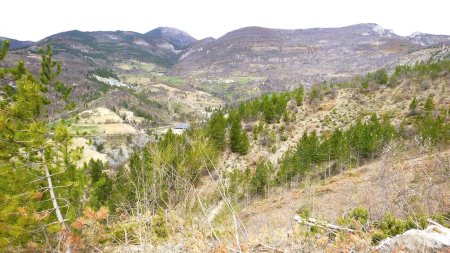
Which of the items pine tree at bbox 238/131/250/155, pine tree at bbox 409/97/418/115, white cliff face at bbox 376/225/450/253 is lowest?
pine tree at bbox 238/131/250/155

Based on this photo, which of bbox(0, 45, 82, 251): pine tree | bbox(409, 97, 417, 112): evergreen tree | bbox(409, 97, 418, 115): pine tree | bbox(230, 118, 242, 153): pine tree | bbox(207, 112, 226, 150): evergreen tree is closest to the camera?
bbox(0, 45, 82, 251): pine tree

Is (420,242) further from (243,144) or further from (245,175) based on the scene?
(243,144)

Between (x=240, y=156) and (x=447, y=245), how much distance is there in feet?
135

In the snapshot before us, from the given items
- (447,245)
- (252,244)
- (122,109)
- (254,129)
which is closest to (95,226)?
(252,244)

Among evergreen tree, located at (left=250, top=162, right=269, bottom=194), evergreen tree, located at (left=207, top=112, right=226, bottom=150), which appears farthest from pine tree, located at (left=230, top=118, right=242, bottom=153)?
evergreen tree, located at (left=250, top=162, right=269, bottom=194)

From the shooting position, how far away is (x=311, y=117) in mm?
50938

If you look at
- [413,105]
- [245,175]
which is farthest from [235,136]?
[413,105]

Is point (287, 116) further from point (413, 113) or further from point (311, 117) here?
point (413, 113)

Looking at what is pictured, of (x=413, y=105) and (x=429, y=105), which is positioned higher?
(x=429, y=105)

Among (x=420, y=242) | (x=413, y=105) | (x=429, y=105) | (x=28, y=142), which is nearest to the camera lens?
(x=420, y=242)

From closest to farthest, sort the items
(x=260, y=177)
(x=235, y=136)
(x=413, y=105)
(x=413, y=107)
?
(x=260, y=177)
(x=413, y=105)
(x=413, y=107)
(x=235, y=136)

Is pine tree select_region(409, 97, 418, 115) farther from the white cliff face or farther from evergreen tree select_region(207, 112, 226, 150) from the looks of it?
the white cliff face

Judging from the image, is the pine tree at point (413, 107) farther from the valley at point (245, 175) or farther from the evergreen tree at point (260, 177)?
the evergreen tree at point (260, 177)

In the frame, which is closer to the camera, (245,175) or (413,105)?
(245,175)
